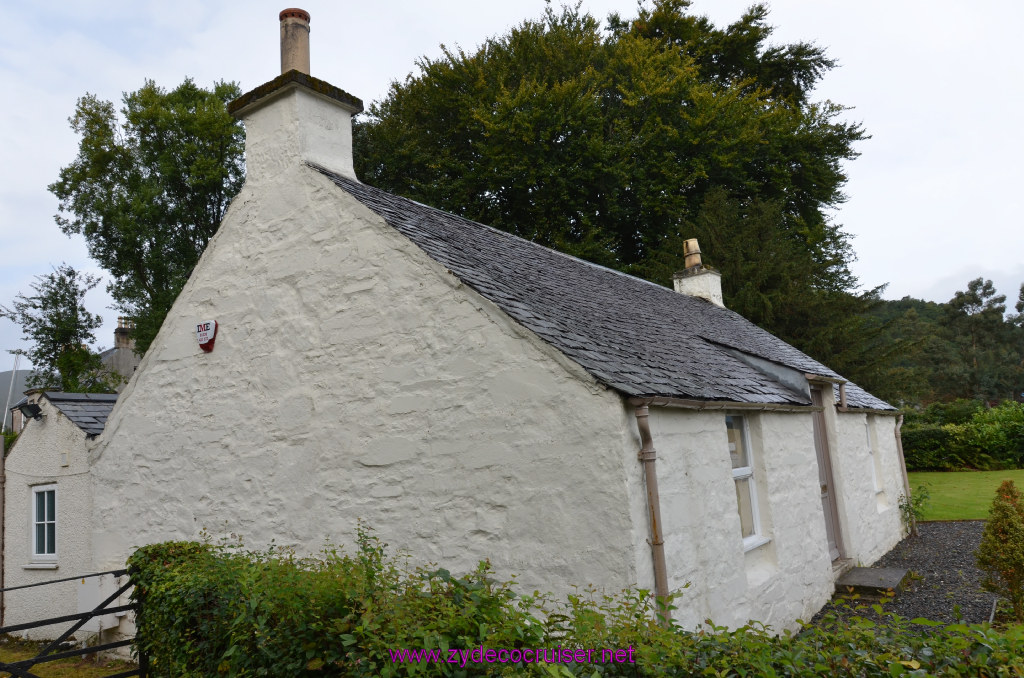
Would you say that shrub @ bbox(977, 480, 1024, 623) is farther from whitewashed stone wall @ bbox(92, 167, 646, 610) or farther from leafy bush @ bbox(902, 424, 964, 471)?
leafy bush @ bbox(902, 424, 964, 471)

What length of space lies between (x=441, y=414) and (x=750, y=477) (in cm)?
360

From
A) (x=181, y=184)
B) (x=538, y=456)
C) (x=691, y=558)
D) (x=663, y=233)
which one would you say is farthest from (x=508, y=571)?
(x=181, y=184)

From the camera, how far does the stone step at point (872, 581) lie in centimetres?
901

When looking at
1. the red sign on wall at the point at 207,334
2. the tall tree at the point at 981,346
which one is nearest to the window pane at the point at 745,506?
the red sign on wall at the point at 207,334

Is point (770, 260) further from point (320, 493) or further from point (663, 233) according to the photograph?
point (320, 493)

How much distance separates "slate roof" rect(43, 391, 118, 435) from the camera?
10.1 metres

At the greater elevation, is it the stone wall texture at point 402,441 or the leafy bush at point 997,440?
the stone wall texture at point 402,441

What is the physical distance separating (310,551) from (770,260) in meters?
18.7

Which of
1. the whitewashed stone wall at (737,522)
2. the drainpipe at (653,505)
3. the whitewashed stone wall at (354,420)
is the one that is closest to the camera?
the drainpipe at (653,505)

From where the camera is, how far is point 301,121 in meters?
8.22

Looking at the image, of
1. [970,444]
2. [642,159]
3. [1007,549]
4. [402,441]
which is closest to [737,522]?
[402,441]

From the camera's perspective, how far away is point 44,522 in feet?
34.9

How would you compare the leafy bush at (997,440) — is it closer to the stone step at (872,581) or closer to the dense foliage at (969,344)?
the dense foliage at (969,344)

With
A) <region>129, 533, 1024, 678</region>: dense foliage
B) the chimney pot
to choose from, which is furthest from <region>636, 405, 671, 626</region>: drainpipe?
the chimney pot
